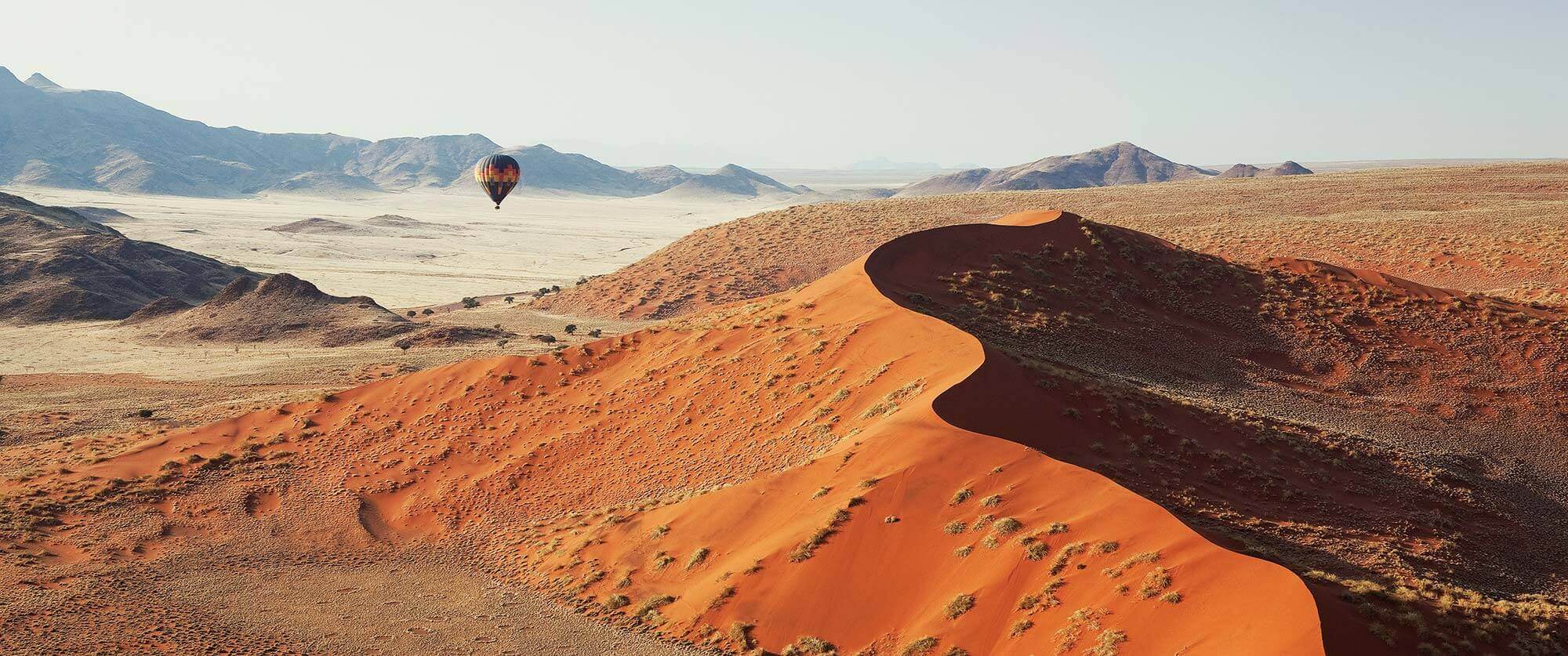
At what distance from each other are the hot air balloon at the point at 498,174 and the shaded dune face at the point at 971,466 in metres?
38.3

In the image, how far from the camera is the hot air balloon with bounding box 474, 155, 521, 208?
70.8 meters

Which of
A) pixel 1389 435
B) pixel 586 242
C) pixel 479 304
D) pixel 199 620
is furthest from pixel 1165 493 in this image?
pixel 586 242

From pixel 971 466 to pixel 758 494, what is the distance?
4.77 m

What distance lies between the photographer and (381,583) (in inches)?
896

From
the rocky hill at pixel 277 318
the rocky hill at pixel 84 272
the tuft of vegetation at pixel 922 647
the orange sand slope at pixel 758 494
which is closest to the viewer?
the orange sand slope at pixel 758 494

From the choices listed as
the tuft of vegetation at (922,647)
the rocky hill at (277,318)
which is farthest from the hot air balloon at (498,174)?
the tuft of vegetation at (922,647)

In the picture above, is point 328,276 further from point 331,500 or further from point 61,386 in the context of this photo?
point 331,500

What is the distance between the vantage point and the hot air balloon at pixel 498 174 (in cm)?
7081

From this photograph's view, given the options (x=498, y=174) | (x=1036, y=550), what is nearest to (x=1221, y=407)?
(x=1036, y=550)

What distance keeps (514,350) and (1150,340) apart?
29.6 m

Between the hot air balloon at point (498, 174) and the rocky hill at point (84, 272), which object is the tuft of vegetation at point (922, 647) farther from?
the rocky hill at point (84, 272)

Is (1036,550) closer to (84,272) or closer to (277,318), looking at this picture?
(277,318)

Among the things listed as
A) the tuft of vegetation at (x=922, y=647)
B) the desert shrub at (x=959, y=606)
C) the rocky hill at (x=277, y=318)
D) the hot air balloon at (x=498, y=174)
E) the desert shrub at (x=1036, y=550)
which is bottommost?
the rocky hill at (x=277, y=318)

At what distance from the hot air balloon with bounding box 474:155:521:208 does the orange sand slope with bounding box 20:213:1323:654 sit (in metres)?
38.8
